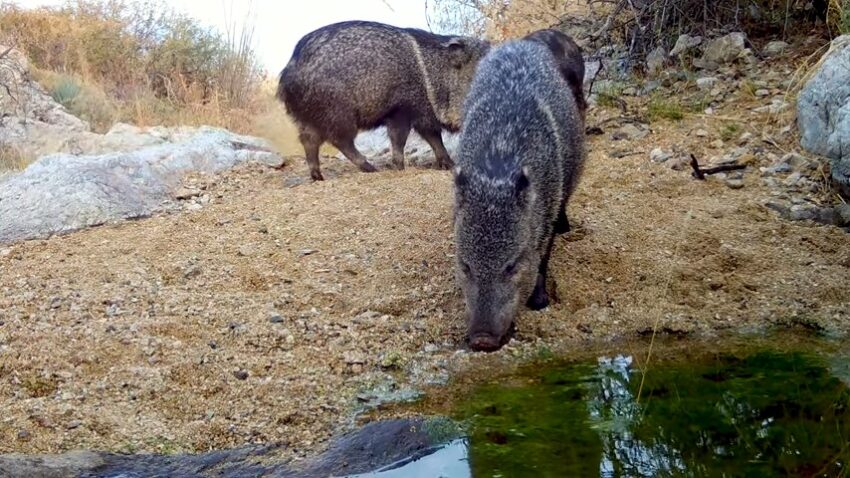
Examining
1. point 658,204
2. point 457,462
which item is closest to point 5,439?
point 457,462

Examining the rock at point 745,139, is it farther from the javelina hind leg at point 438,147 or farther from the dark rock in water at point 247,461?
the dark rock in water at point 247,461

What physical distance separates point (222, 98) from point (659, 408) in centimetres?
943

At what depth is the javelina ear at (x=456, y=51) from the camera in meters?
6.45

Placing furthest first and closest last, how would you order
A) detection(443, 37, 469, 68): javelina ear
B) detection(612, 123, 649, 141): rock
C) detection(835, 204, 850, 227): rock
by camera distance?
1. detection(443, 37, 469, 68): javelina ear
2. detection(612, 123, 649, 141): rock
3. detection(835, 204, 850, 227): rock

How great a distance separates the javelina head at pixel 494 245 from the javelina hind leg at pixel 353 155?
251cm

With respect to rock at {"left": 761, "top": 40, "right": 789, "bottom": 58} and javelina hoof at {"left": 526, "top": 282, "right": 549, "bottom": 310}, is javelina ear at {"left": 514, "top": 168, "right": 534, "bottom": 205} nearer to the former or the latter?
javelina hoof at {"left": 526, "top": 282, "right": 549, "bottom": 310}

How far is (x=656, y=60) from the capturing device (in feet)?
23.2

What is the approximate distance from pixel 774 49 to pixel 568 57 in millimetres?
1795

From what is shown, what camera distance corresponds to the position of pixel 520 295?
3.83m

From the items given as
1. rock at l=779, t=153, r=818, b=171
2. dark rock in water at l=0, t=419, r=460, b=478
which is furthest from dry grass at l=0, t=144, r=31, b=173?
rock at l=779, t=153, r=818, b=171

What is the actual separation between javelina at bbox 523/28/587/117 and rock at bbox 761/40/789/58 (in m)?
1.57

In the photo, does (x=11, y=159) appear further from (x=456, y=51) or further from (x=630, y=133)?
(x=630, y=133)

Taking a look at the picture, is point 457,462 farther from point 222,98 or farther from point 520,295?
point 222,98

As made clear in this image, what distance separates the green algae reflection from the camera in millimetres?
2742
